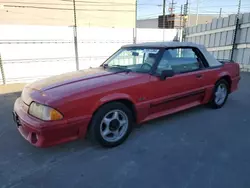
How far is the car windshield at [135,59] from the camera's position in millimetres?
3361

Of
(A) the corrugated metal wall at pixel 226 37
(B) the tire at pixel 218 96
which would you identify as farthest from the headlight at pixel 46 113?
(A) the corrugated metal wall at pixel 226 37

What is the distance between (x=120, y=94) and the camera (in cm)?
281

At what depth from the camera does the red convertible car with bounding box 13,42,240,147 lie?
2.46 m

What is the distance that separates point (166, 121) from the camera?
3.76 metres

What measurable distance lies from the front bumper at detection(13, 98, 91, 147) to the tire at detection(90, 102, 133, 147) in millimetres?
156

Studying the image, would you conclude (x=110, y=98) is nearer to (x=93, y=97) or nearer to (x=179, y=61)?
(x=93, y=97)

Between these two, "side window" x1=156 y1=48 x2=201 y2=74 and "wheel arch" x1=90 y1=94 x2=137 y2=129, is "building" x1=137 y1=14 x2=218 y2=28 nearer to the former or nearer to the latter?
"side window" x1=156 y1=48 x2=201 y2=74

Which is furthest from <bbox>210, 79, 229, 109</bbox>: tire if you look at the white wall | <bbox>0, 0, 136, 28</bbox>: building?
<bbox>0, 0, 136, 28</bbox>: building

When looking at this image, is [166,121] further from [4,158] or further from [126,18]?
[126,18]

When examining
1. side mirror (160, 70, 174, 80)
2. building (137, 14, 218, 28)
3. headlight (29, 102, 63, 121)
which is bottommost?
headlight (29, 102, 63, 121)

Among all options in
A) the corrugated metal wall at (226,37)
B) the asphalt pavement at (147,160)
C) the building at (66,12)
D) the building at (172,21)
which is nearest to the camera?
the asphalt pavement at (147,160)

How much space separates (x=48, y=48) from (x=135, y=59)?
5.27 meters

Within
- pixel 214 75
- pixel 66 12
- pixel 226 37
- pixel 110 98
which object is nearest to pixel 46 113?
pixel 110 98

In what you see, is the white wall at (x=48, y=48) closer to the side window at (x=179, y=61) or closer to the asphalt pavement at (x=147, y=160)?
the asphalt pavement at (x=147, y=160)
